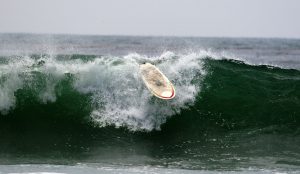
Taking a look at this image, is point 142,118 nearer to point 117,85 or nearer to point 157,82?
point 157,82

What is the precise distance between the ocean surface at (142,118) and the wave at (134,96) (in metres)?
0.03

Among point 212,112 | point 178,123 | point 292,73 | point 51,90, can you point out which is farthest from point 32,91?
point 292,73

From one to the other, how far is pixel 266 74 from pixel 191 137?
470cm

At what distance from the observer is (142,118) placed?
10.9m

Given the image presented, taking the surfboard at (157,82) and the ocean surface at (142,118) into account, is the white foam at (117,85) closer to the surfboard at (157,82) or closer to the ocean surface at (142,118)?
the ocean surface at (142,118)

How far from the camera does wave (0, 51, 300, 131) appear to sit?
11.2 meters

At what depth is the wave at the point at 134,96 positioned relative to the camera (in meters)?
11.2

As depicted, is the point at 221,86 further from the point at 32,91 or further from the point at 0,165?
the point at 0,165

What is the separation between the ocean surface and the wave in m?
0.03

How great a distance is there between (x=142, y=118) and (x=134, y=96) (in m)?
0.85

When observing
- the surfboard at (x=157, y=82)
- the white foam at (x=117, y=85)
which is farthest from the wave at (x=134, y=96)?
the surfboard at (x=157, y=82)

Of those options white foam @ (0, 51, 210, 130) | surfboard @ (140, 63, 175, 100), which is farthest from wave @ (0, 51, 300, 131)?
surfboard @ (140, 63, 175, 100)

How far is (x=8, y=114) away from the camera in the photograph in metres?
11.5

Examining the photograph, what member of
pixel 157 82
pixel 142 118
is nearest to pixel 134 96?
pixel 157 82
